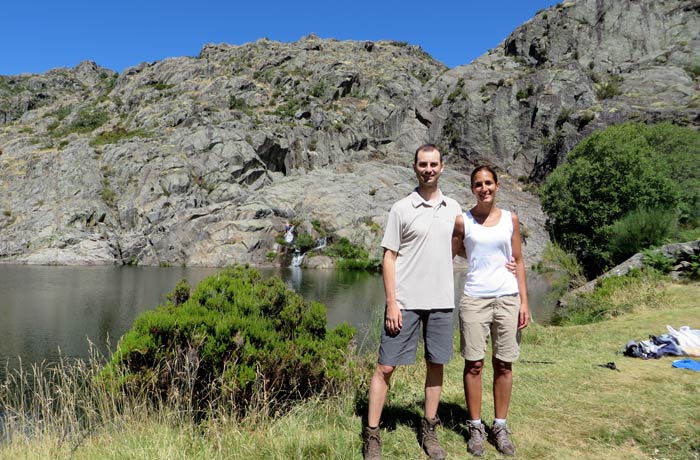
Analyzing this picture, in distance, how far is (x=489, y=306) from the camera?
4016mm

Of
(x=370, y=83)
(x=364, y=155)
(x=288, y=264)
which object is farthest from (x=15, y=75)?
(x=288, y=264)

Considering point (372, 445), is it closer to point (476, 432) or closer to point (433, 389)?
A: point (433, 389)

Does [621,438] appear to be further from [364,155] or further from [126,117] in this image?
[126,117]

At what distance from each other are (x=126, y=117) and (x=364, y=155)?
5737cm

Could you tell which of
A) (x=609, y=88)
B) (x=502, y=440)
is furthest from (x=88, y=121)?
(x=502, y=440)

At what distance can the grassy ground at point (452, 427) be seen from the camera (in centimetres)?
398

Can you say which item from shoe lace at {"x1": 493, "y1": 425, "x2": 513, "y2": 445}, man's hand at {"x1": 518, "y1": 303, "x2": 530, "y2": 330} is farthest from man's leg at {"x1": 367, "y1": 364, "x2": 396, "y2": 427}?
man's hand at {"x1": 518, "y1": 303, "x2": 530, "y2": 330}

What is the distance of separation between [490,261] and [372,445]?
2051mm

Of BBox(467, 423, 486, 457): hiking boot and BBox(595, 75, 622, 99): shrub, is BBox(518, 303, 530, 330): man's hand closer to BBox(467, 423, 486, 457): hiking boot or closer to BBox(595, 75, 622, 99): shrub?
BBox(467, 423, 486, 457): hiking boot

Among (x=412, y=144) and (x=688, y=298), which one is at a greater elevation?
(x=412, y=144)

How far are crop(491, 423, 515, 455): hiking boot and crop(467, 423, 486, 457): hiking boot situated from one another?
123 mm

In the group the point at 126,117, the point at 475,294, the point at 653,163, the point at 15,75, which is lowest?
the point at 475,294

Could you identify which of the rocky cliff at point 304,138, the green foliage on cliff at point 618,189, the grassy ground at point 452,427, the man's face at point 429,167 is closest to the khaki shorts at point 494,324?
the grassy ground at point 452,427

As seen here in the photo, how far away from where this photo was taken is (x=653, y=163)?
2988 cm
